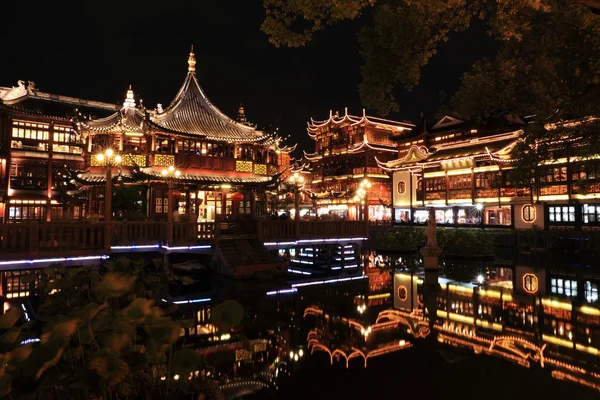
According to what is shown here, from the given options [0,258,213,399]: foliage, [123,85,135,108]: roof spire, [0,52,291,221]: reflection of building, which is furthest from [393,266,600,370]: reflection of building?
[123,85,135,108]: roof spire

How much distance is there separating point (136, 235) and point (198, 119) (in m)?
10.4

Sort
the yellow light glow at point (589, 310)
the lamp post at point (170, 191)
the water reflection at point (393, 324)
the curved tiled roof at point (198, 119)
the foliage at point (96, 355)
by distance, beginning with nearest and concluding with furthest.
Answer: the foliage at point (96, 355)
the water reflection at point (393, 324)
the yellow light glow at point (589, 310)
the lamp post at point (170, 191)
the curved tiled roof at point (198, 119)

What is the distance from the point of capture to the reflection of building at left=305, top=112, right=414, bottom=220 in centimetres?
5247

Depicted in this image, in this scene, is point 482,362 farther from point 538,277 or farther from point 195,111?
point 195,111

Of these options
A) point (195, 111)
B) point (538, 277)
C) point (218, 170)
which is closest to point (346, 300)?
point (538, 277)

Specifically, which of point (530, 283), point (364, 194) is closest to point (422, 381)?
point (530, 283)

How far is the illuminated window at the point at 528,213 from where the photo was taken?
35406 millimetres

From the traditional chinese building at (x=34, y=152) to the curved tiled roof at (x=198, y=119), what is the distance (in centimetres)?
1132

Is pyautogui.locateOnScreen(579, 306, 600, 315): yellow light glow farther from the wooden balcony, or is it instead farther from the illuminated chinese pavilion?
the illuminated chinese pavilion

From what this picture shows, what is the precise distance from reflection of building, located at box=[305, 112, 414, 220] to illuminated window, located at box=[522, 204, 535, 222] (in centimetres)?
1584

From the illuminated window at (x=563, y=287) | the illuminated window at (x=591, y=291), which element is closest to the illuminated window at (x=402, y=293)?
the illuminated window at (x=563, y=287)

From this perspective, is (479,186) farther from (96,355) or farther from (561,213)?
(96,355)

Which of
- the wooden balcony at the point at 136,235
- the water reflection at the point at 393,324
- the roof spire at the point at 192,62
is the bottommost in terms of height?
the water reflection at the point at 393,324

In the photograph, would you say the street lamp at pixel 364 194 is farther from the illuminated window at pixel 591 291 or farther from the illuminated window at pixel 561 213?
the illuminated window at pixel 561 213
